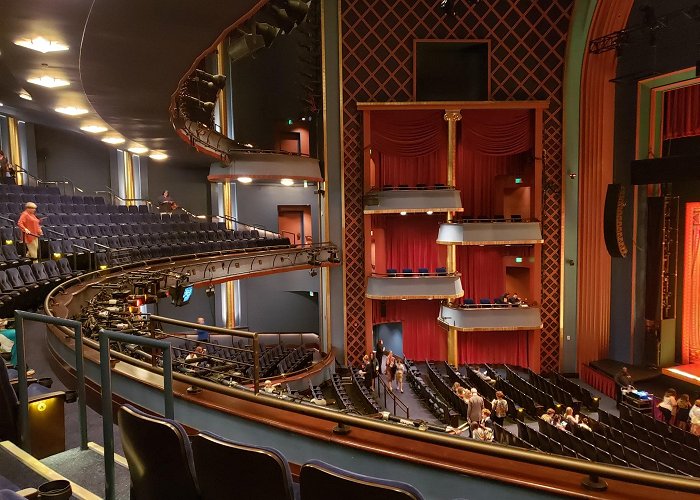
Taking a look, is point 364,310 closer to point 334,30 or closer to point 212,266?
point 212,266

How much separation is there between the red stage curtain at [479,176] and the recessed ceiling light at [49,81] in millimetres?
8407

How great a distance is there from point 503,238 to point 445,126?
2.86 m

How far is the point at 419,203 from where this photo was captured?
37.9 ft

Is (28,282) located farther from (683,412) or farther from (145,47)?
(683,412)

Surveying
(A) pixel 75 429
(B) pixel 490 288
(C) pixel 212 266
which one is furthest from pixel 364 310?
(A) pixel 75 429

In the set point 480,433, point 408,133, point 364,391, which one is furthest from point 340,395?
point 408,133

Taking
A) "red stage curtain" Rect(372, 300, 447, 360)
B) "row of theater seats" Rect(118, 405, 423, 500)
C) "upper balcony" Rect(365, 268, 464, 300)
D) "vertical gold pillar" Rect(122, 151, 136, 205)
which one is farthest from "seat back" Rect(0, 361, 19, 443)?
"vertical gold pillar" Rect(122, 151, 136, 205)

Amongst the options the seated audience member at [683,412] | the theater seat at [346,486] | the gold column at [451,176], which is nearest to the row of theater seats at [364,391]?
the gold column at [451,176]

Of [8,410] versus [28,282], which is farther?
[28,282]

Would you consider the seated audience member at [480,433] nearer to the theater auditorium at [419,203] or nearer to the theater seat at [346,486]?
the theater auditorium at [419,203]

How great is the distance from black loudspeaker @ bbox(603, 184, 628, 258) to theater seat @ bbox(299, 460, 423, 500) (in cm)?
1021

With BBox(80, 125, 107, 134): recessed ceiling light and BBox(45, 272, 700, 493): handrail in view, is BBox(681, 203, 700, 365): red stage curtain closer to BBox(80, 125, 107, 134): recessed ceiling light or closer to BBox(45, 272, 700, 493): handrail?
BBox(45, 272, 700, 493): handrail

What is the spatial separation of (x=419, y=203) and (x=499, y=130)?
2.52m

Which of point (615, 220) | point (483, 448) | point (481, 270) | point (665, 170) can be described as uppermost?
point (665, 170)
